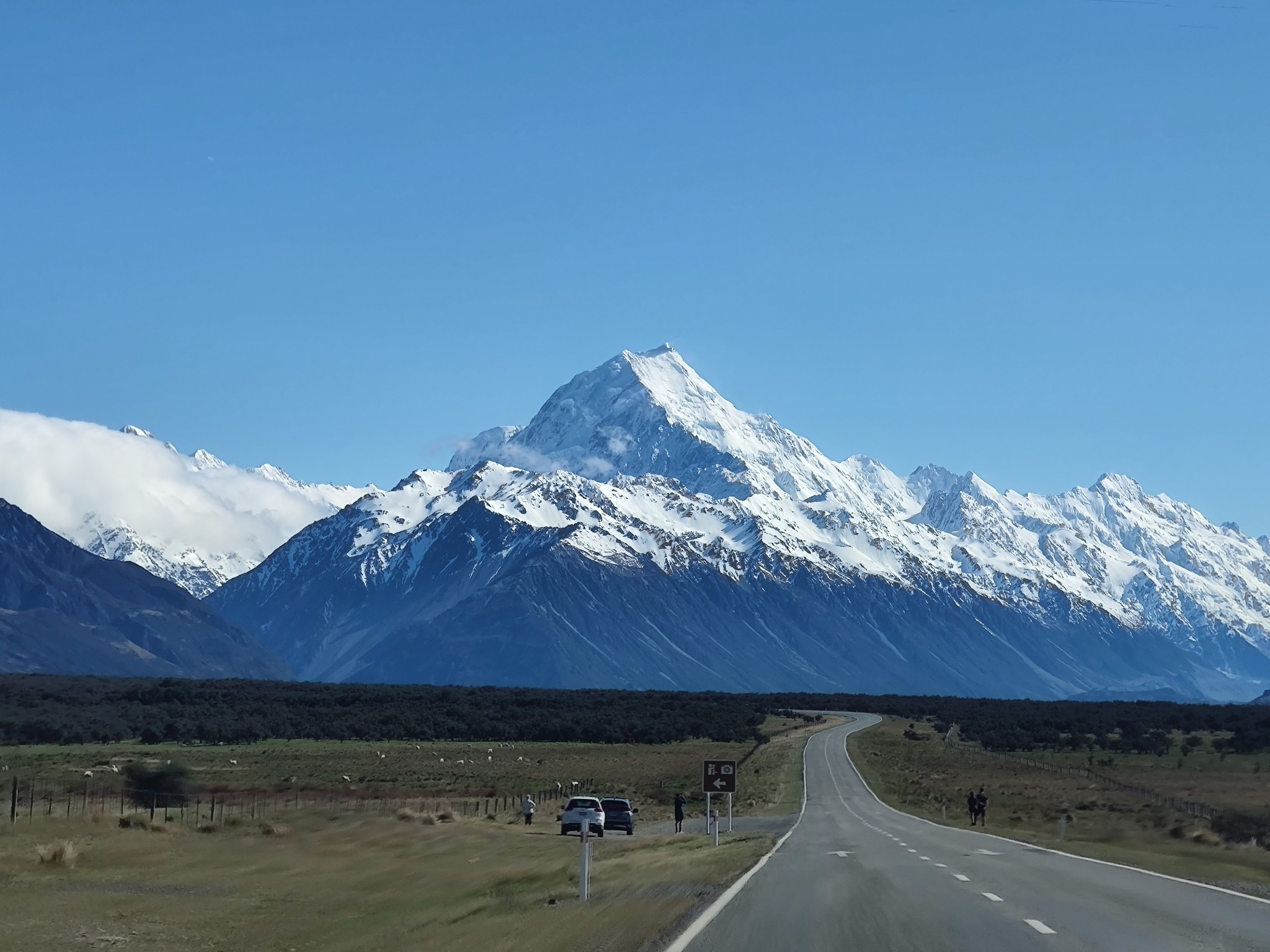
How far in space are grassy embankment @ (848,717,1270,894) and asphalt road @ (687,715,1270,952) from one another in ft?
9.89

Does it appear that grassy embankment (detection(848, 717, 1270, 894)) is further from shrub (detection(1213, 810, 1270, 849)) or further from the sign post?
the sign post

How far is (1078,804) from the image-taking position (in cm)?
6212

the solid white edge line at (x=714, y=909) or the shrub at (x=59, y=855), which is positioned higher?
the solid white edge line at (x=714, y=909)

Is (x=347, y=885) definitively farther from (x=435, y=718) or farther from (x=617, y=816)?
(x=435, y=718)

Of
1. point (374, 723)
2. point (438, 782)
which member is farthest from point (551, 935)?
point (374, 723)

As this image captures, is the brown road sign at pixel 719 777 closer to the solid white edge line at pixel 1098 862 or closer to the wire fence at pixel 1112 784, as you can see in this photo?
the solid white edge line at pixel 1098 862

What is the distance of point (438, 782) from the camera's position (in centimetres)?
7212

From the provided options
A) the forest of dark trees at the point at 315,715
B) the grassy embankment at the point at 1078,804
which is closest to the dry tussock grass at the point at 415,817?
the grassy embankment at the point at 1078,804

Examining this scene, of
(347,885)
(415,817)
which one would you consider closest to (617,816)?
(415,817)

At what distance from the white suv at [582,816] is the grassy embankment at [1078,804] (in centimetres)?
1218

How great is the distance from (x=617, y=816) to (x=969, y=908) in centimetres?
2932

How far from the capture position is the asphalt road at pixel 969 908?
53.6 ft

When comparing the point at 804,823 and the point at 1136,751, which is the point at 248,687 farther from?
the point at 804,823

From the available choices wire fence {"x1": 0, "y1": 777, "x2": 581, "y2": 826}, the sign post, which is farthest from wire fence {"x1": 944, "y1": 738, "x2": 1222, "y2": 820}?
wire fence {"x1": 0, "y1": 777, "x2": 581, "y2": 826}
